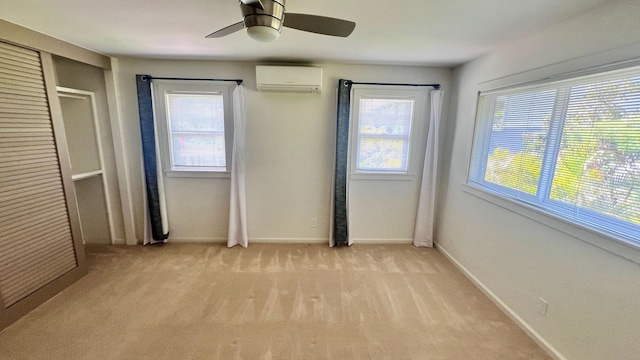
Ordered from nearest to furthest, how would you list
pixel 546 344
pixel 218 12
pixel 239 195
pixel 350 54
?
pixel 218 12
pixel 546 344
pixel 350 54
pixel 239 195

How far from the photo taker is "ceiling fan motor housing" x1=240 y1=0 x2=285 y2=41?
4.06 ft

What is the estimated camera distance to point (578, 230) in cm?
156

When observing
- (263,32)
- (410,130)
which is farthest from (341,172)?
(263,32)

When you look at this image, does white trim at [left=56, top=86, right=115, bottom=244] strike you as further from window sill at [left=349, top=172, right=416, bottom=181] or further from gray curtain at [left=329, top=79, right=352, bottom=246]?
window sill at [left=349, top=172, right=416, bottom=181]

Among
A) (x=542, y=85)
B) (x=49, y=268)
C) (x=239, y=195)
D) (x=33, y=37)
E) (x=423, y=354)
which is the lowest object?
(x=423, y=354)

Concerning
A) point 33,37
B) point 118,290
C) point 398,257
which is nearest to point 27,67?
point 33,37

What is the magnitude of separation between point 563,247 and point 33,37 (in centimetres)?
424

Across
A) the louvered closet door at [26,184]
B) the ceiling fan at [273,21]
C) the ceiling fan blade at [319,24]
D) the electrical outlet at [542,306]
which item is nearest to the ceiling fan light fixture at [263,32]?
the ceiling fan at [273,21]

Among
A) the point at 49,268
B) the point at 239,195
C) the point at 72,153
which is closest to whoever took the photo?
the point at 49,268

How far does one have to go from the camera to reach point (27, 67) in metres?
1.97

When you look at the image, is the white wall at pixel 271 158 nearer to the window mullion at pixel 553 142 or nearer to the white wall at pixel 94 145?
the white wall at pixel 94 145

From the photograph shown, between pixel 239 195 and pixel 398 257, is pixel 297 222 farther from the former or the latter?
pixel 398 257

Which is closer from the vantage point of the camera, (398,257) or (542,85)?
(542,85)

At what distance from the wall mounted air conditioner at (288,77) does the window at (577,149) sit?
5.99ft
